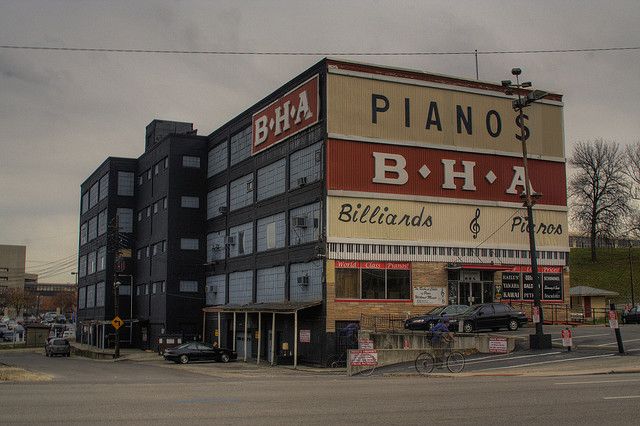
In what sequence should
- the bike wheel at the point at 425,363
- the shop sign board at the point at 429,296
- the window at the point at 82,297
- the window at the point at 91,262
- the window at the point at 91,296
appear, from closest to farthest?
the bike wheel at the point at 425,363, the shop sign board at the point at 429,296, the window at the point at 91,296, the window at the point at 91,262, the window at the point at 82,297

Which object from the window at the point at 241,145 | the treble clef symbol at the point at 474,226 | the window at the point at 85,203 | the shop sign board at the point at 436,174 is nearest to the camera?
the shop sign board at the point at 436,174

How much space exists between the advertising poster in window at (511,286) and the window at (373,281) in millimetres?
6865

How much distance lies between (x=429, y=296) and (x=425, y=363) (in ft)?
57.9

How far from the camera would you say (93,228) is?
3418 inches

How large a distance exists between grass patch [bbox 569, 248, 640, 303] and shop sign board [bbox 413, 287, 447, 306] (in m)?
53.0

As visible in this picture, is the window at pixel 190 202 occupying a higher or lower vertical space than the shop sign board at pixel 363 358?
higher

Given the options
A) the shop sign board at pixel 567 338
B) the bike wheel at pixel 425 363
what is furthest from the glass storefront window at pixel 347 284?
the bike wheel at pixel 425 363

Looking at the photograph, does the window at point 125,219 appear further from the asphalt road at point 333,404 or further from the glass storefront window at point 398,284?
the asphalt road at point 333,404

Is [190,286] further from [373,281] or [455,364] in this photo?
[455,364]

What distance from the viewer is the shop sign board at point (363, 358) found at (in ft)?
107

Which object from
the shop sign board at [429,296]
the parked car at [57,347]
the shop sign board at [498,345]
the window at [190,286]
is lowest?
the parked car at [57,347]

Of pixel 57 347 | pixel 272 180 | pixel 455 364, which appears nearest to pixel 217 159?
pixel 272 180

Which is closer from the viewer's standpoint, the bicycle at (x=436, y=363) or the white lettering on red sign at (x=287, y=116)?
the bicycle at (x=436, y=363)

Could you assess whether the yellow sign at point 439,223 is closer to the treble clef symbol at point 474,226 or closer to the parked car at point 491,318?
the treble clef symbol at point 474,226
